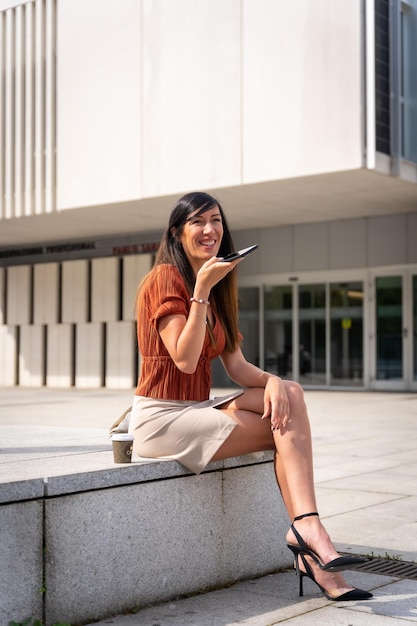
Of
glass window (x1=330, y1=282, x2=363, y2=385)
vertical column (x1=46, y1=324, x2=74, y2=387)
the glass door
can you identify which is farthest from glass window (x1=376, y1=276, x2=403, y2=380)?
vertical column (x1=46, y1=324, x2=74, y2=387)

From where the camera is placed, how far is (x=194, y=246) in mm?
4090

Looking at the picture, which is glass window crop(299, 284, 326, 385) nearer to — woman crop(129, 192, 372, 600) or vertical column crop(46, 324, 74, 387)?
vertical column crop(46, 324, 74, 387)

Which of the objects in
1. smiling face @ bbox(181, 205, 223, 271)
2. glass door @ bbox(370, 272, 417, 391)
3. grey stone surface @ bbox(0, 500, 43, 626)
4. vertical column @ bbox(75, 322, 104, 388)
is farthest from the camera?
vertical column @ bbox(75, 322, 104, 388)

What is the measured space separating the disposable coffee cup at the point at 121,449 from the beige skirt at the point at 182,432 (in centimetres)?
15

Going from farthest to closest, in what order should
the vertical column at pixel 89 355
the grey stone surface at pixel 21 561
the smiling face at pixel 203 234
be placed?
1. the vertical column at pixel 89 355
2. the smiling face at pixel 203 234
3. the grey stone surface at pixel 21 561

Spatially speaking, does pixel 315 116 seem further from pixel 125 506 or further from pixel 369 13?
pixel 125 506

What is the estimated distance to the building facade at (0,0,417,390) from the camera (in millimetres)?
16141

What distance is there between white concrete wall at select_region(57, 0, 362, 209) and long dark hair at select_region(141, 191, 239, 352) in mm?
11879

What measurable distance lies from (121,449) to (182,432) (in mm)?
281

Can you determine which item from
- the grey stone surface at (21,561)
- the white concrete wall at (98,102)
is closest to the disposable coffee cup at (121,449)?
the grey stone surface at (21,561)

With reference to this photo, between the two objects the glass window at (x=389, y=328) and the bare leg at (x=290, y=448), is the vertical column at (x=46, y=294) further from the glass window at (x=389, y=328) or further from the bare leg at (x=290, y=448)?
the bare leg at (x=290, y=448)

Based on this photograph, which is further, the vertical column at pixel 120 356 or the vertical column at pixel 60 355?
the vertical column at pixel 60 355

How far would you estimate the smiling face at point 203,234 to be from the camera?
13.4 feet

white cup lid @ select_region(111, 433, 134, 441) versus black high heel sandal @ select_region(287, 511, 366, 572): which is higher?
white cup lid @ select_region(111, 433, 134, 441)
